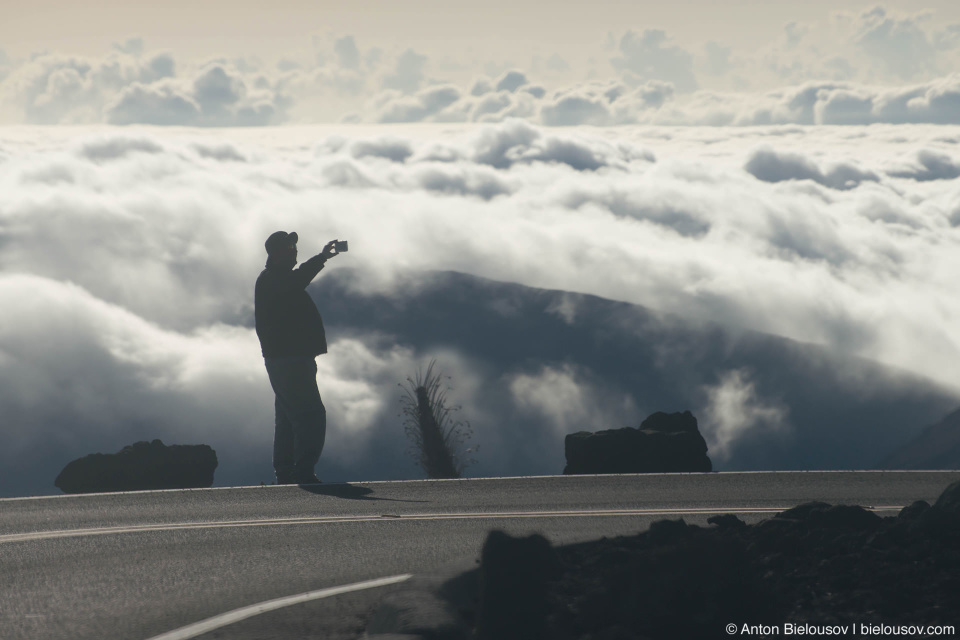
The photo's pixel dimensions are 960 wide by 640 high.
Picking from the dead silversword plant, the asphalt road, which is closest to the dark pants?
the asphalt road

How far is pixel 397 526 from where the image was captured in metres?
6.95

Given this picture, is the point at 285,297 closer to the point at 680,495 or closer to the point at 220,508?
the point at 220,508

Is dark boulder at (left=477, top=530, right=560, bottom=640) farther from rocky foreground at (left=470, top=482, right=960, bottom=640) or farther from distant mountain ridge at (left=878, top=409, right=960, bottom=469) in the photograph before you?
distant mountain ridge at (left=878, top=409, right=960, bottom=469)

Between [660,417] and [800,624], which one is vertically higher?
[660,417]

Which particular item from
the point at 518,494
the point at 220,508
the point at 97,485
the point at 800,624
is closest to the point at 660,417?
the point at 518,494

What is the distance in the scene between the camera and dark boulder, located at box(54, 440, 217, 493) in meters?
10.1

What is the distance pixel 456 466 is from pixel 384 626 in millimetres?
7131

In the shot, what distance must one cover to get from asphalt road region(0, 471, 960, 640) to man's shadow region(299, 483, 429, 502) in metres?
0.02

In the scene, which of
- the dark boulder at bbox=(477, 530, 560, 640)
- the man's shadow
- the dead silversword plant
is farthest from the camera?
the dead silversword plant

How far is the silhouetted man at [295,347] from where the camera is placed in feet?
31.6

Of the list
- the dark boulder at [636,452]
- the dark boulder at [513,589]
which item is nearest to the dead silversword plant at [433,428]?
the dark boulder at [636,452]

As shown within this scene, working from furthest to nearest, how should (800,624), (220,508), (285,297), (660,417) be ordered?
1. (660,417)
2. (285,297)
3. (220,508)
4. (800,624)

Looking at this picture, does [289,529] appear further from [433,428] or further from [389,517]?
[433,428]

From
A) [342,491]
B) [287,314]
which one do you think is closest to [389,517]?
[342,491]
